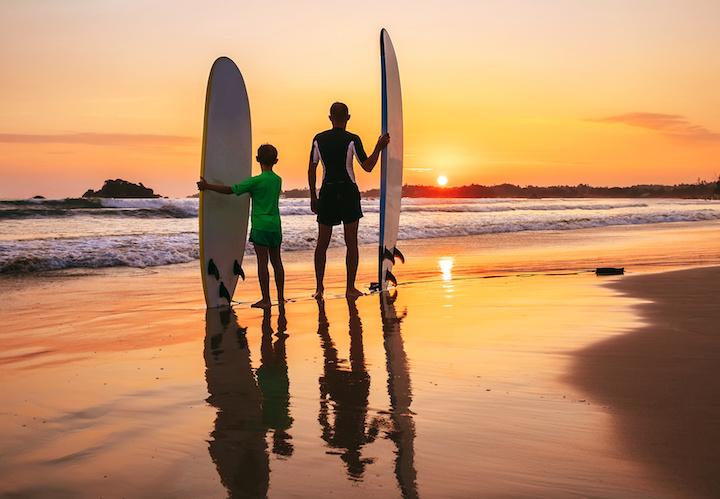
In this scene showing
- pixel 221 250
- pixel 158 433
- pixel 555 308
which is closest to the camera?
pixel 158 433

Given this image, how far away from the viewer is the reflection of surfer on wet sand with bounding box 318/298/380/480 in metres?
2.33

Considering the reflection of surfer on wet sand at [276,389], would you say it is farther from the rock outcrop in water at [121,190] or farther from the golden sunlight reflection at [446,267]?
the rock outcrop in water at [121,190]

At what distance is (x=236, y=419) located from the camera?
2.72 metres

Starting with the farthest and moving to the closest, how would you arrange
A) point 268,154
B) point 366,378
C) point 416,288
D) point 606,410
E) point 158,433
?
point 416,288, point 268,154, point 366,378, point 606,410, point 158,433

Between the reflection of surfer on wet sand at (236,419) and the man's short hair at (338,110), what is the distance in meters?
2.61

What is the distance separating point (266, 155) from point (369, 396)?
346 centimetres

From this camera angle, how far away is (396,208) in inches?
293

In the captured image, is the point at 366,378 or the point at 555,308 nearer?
the point at 366,378

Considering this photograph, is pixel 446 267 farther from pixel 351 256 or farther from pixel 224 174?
Result: pixel 224 174

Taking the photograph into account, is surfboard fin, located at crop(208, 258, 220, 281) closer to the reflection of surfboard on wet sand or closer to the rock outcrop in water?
the reflection of surfboard on wet sand

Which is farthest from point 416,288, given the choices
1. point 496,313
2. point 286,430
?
point 286,430

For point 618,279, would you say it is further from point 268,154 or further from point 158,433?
point 158,433

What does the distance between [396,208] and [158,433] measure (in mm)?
5154

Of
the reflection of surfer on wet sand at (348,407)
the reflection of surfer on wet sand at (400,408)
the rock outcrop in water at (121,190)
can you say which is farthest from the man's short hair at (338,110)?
the rock outcrop in water at (121,190)
